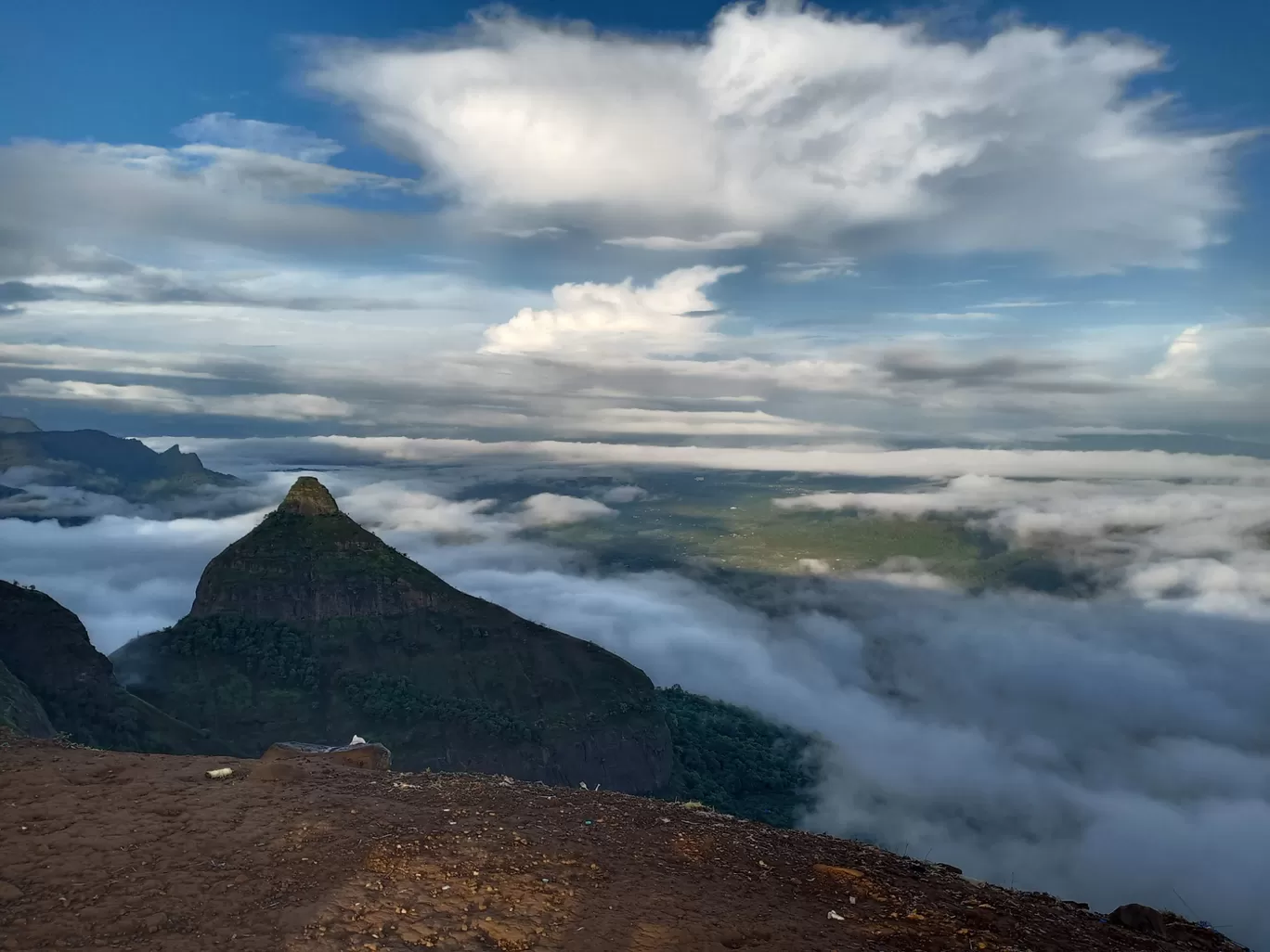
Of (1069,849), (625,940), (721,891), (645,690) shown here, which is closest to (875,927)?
(721,891)

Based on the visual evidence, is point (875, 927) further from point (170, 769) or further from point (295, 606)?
point (295, 606)

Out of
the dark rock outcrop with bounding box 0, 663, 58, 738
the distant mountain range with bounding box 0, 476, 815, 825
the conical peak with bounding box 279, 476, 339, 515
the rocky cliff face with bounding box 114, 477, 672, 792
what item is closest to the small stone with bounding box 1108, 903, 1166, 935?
the dark rock outcrop with bounding box 0, 663, 58, 738

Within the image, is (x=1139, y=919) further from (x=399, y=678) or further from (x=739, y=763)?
(x=739, y=763)

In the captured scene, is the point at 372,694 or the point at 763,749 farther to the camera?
the point at 763,749

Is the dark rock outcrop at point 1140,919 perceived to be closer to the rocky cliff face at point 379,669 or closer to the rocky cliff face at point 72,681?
the rocky cliff face at point 72,681

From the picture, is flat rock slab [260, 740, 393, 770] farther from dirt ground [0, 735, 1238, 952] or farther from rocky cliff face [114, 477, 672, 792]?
rocky cliff face [114, 477, 672, 792]

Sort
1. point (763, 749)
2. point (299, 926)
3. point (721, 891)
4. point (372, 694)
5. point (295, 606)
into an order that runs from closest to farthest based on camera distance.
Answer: point (299, 926) < point (721, 891) < point (372, 694) < point (295, 606) < point (763, 749)
